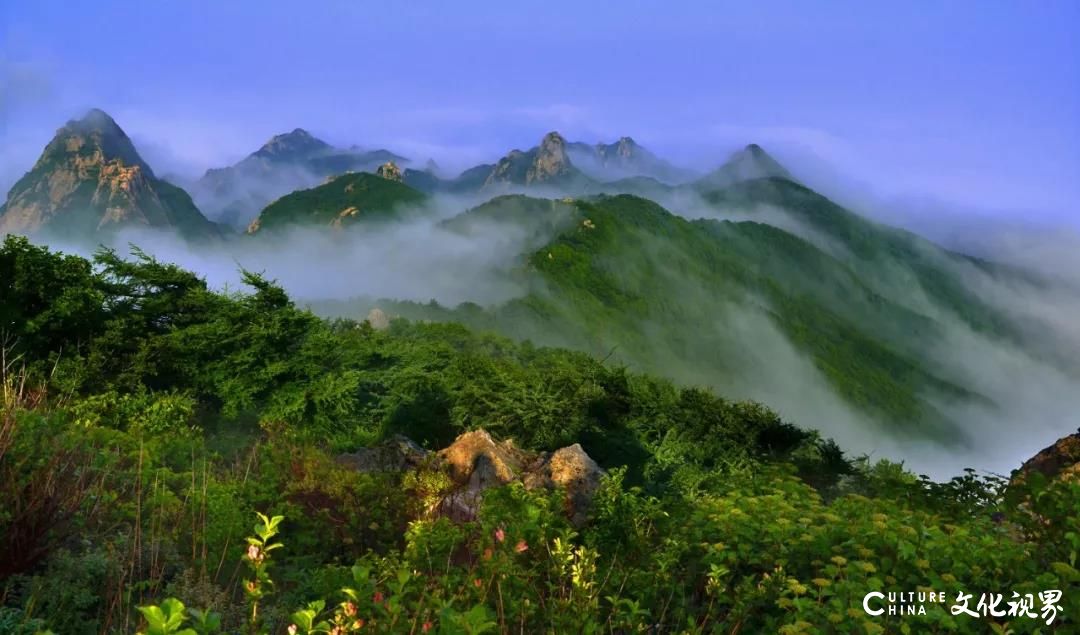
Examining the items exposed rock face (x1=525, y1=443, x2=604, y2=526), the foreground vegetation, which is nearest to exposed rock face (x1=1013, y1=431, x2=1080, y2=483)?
the foreground vegetation

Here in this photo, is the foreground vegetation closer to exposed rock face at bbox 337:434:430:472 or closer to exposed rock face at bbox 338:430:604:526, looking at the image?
exposed rock face at bbox 337:434:430:472

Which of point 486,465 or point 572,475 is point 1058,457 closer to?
point 572,475

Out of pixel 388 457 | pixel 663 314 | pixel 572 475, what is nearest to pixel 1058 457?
pixel 572 475

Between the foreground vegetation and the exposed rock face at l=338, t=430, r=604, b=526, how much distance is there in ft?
6.67

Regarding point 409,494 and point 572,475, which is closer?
point 409,494

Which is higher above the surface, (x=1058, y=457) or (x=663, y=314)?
(x=663, y=314)

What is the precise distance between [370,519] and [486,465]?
6347 millimetres

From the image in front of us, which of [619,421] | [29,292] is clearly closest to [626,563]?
[619,421]

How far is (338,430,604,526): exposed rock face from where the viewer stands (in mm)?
14062

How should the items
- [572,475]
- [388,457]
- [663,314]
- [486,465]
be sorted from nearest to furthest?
[572,475], [486,465], [388,457], [663,314]

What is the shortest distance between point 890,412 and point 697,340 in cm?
4804

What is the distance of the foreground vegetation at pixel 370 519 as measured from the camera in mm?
4516

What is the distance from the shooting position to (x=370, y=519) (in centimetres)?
867

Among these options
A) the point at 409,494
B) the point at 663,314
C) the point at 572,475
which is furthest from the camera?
the point at 663,314
